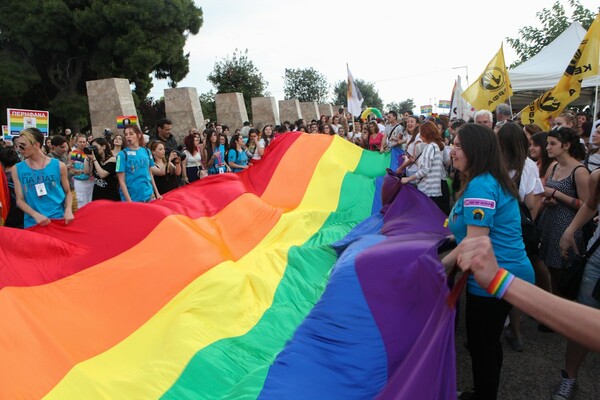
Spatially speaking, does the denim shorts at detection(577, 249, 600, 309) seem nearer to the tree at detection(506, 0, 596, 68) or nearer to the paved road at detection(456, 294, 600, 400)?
the paved road at detection(456, 294, 600, 400)

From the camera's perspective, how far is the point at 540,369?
325cm

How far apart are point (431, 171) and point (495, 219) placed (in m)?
2.82

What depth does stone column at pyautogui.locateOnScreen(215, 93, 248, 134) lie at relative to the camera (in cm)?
1590

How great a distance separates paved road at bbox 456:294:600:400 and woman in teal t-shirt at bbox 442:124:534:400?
0.63 meters

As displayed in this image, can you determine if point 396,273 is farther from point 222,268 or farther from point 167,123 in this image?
point 167,123

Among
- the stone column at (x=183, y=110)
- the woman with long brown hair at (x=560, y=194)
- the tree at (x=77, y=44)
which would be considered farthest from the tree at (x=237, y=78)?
the woman with long brown hair at (x=560, y=194)

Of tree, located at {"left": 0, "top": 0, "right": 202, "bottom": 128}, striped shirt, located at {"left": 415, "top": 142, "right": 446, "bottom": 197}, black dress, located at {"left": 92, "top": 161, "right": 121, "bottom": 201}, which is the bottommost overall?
striped shirt, located at {"left": 415, "top": 142, "right": 446, "bottom": 197}

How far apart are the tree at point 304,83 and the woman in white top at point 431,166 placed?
144 ft

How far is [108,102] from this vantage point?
1198 cm

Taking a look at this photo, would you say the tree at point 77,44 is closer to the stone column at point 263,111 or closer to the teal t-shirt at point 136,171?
the stone column at point 263,111

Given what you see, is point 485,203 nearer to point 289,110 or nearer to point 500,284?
point 500,284

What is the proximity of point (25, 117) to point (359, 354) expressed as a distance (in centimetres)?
A: 941

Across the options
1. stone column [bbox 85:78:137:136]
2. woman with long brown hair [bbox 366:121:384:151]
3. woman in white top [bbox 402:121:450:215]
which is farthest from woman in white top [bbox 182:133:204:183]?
stone column [bbox 85:78:137:136]

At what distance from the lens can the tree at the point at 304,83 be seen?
158ft
